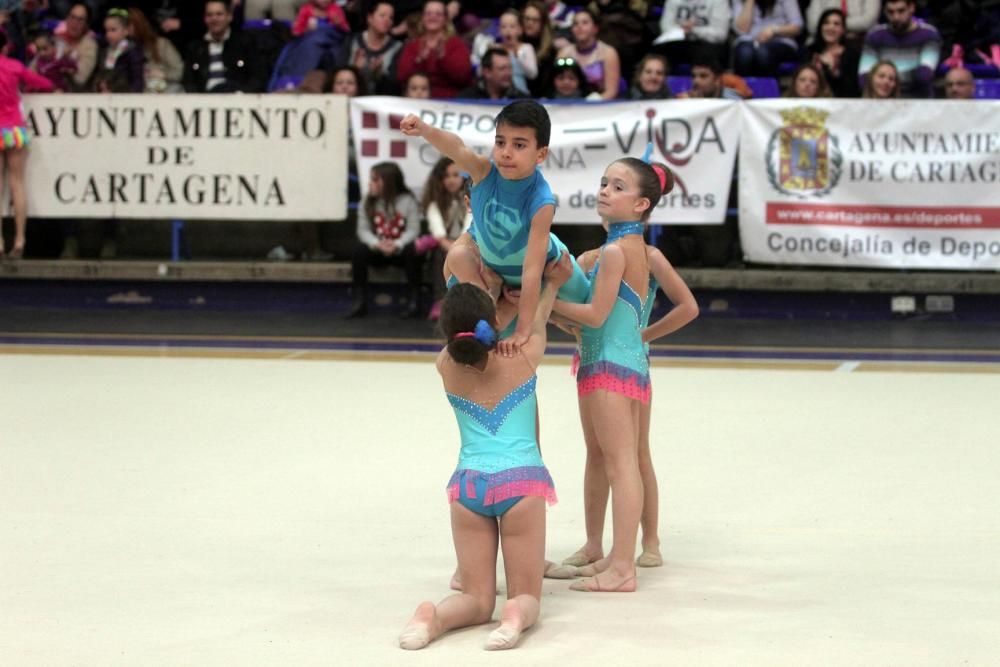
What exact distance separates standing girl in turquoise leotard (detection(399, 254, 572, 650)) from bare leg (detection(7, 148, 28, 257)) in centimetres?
803

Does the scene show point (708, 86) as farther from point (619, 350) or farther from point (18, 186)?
point (619, 350)

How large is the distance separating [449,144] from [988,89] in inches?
346

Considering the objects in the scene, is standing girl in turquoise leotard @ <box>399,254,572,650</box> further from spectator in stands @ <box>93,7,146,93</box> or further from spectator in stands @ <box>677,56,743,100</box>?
spectator in stands @ <box>93,7,146,93</box>

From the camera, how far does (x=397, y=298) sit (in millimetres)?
11914

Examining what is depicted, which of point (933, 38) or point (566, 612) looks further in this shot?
point (933, 38)

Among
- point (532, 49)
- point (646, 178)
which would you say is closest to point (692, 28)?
point (532, 49)

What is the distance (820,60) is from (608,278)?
791cm

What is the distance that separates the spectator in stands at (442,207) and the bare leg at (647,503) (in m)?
6.04

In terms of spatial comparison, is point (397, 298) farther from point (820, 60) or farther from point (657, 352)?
point (820, 60)

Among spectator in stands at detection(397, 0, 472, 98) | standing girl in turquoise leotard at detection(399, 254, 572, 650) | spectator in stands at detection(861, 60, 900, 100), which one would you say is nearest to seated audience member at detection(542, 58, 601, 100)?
spectator in stands at detection(397, 0, 472, 98)

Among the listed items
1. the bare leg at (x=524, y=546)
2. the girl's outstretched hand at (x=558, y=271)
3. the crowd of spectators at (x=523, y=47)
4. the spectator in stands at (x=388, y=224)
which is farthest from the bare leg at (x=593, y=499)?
the crowd of spectators at (x=523, y=47)

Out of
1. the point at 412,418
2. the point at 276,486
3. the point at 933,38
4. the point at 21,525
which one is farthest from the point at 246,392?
the point at 933,38

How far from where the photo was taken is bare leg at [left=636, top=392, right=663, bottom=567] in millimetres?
4906

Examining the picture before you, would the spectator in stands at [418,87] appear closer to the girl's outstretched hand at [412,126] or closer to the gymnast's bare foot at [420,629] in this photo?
the girl's outstretched hand at [412,126]
